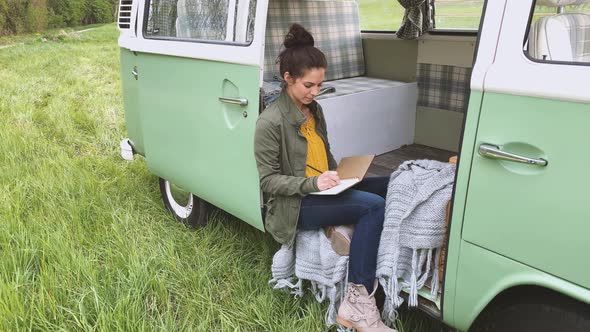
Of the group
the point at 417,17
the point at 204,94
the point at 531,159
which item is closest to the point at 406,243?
the point at 531,159

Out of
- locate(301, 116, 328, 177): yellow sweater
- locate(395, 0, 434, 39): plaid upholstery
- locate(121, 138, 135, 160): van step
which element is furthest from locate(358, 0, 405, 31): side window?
locate(121, 138, 135, 160): van step

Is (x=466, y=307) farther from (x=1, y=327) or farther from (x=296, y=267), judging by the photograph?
(x=1, y=327)

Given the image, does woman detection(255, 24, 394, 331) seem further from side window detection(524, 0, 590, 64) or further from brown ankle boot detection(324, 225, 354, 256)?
side window detection(524, 0, 590, 64)

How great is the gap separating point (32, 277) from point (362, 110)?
2.24 meters

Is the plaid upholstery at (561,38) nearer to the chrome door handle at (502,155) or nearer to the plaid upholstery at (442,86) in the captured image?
the chrome door handle at (502,155)

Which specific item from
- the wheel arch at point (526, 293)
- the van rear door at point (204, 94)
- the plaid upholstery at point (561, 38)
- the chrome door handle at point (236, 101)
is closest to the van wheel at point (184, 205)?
the van rear door at point (204, 94)

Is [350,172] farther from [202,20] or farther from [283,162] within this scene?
[202,20]

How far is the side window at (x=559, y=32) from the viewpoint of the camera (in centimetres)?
170

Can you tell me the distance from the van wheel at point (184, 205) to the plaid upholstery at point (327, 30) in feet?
3.21

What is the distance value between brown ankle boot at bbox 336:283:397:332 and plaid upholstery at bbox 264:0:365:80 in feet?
6.02

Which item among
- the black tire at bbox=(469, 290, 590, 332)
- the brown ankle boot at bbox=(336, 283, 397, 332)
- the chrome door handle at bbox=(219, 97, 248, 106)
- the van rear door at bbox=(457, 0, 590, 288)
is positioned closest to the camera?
the van rear door at bbox=(457, 0, 590, 288)

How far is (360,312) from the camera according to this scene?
216 cm

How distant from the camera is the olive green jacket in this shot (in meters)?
2.26

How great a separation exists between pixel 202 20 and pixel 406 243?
167 centimetres
